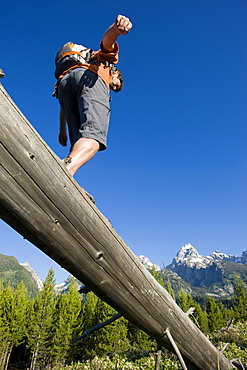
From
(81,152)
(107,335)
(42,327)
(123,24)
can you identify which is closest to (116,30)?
(123,24)

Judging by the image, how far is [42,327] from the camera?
95.0ft

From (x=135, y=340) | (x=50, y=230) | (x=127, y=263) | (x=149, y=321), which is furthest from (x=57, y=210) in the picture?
(x=135, y=340)

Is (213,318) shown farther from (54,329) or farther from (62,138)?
(62,138)

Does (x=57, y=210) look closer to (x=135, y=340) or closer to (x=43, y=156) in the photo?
(x=43, y=156)

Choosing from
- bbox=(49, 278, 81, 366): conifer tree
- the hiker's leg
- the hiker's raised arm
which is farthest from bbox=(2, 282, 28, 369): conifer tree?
the hiker's raised arm

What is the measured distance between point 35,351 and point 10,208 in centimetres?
3834

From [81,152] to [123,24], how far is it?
0.78m

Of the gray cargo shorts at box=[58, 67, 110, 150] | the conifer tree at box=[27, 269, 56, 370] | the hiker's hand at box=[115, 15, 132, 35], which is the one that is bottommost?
the conifer tree at box=[27, 269, 56, 370]

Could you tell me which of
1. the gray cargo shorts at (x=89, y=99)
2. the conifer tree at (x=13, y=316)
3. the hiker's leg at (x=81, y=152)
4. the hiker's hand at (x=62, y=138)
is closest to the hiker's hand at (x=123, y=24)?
the gray cargo shorts at (x=89, y=99)

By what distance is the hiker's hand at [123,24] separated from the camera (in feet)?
4.11

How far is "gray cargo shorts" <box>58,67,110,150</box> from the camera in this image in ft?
4.50

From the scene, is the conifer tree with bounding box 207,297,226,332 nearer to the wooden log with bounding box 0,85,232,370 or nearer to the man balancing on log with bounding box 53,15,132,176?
the wooden log with bounding box 0,85,232,370

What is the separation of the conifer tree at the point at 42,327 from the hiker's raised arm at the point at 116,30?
35.0m

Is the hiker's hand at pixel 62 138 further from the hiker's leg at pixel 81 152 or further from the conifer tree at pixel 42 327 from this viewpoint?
the conifer tree at pixel 42 327
